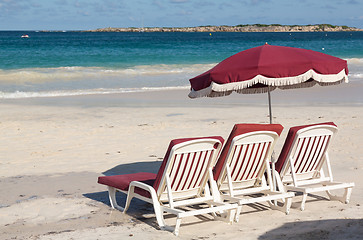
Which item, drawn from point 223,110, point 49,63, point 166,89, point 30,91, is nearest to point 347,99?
point 223,110

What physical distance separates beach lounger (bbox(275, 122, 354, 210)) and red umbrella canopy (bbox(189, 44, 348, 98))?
0.52 m

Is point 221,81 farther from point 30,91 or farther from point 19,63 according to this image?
point 19,63

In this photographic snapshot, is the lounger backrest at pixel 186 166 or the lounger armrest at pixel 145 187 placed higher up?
the lounger backrest at pixel 186 166

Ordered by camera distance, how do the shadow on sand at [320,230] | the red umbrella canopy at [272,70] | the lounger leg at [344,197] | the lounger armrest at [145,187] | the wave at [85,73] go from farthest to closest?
the wave at [85,73]
the lounger leg at [344,197]
the red umbrella canopy at [272,70]
the lounger armrest at [145,187]
the shadow on sand at [320,230]

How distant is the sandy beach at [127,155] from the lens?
5.29 metres

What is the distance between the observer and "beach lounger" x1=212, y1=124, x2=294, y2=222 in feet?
18.1

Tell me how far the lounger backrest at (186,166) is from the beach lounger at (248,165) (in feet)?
0.59

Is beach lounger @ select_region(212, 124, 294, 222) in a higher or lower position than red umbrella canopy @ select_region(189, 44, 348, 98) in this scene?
lower

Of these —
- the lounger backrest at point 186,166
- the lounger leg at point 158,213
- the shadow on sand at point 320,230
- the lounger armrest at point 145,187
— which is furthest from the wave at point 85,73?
the shadow on sand at point 320,230

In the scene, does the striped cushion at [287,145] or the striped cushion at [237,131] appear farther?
the striped cushion at [287,145]

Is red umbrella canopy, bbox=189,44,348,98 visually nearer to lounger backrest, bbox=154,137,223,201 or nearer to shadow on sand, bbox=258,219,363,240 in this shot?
lounger backrest, bbox=154,137,223,201

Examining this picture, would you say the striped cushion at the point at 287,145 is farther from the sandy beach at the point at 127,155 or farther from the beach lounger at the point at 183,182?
the beach lounger at the point at 183,182

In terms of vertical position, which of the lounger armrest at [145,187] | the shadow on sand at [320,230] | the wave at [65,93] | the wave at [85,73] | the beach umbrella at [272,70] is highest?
the wave at [85,73]

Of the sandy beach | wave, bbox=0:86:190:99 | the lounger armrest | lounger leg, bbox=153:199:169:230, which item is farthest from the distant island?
lounger leg, bbox=153:199:169:230
